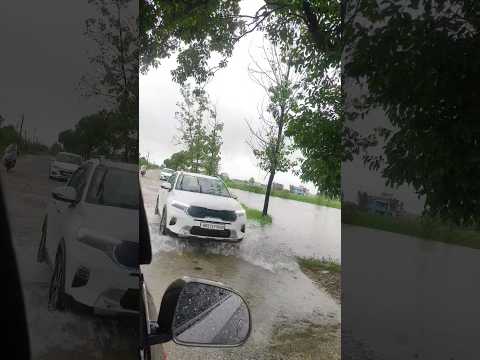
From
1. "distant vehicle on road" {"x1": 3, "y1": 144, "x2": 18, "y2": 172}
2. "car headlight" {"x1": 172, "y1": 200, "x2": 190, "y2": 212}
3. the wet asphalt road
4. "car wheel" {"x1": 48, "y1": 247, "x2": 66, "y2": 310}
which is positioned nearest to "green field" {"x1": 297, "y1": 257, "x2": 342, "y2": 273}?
"car headlight" {"x1": 172, "y1": 200, "x2": 190, "y2": 212}

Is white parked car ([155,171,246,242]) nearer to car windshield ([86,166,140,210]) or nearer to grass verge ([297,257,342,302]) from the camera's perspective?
car windshield ([86,166,140,210])

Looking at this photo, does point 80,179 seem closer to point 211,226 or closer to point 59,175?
point 59,175

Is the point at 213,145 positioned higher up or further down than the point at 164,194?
higher up

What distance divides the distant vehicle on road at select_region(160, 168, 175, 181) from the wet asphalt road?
0.98ft

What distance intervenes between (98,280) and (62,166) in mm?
235

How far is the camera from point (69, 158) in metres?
0.71

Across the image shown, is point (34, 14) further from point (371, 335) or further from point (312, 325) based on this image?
point (371, 335)

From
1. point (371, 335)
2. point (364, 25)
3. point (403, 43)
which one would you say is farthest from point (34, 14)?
point (371, 335)

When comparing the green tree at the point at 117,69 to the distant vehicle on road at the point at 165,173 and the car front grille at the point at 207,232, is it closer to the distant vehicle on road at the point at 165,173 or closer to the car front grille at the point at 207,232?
the distant vehicle on road at the point at 165,173

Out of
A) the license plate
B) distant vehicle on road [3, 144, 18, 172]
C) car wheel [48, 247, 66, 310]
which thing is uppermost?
distant vehicle on road [3, 144, 18, 172]

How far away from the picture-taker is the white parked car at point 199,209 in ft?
3.23

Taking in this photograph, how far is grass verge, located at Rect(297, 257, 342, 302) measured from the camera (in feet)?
3.98

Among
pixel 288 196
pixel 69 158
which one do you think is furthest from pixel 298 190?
pixel 69 158

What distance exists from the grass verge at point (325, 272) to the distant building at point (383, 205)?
34cm
